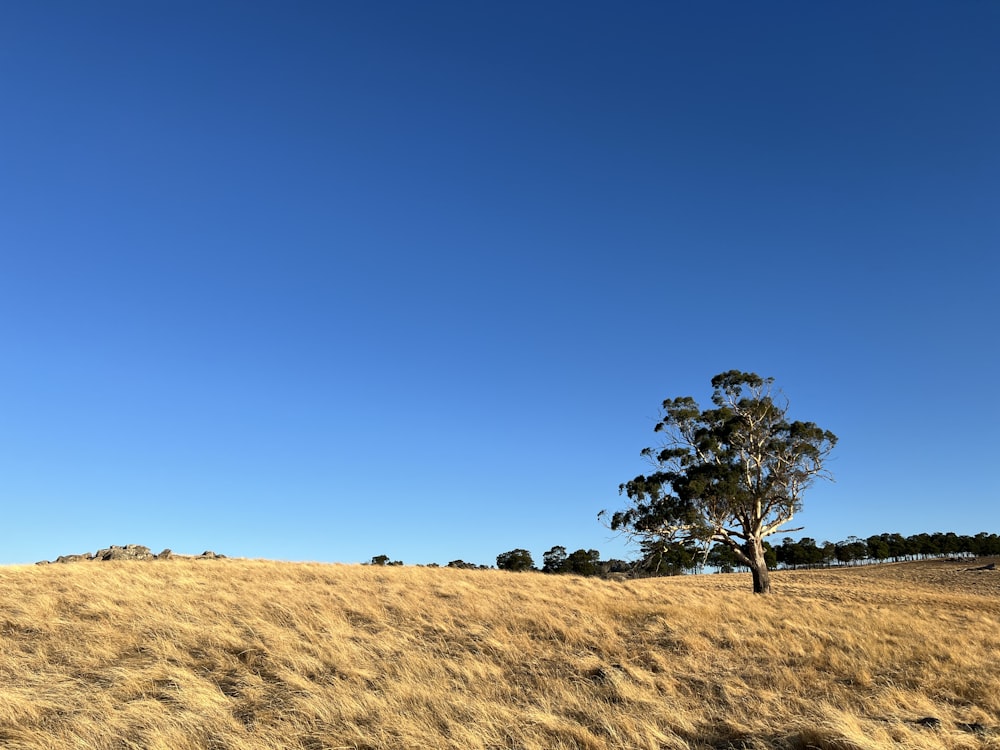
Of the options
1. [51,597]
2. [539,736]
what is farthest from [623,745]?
[51,597]

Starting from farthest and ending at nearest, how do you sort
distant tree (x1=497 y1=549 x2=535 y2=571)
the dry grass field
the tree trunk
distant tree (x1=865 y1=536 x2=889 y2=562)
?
→ distant tree (x1=865 y1=536 x2=889 y2=562) → distant tree (x1=497 y1=549 x2=535 y2=571) → the tree trunk → the dry grass field

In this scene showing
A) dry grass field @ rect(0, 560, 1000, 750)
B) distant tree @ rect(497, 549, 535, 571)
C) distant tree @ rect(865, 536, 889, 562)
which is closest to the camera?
dry grass field @ rect(0, 560, 1000, 750)

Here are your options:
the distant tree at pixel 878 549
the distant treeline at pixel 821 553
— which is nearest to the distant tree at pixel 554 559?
the distant treeline at pixel 821 553

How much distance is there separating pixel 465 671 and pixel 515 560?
3158 inches

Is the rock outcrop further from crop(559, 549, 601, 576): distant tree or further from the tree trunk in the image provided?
crop(559, 549, 601, 576): distant tree

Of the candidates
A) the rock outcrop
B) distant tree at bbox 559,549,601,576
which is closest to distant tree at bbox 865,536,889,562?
distant tree at bbox 559,549,601,576

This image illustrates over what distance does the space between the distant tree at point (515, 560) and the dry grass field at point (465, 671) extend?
228ft

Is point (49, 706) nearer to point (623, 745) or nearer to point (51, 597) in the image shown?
point (623, 745)

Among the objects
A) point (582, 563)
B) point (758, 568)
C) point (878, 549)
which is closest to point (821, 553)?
point (878, 549)

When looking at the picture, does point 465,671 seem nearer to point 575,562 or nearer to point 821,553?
point 575,562

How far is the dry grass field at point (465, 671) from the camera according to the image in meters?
7.75

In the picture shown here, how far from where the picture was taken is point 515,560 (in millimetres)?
88250

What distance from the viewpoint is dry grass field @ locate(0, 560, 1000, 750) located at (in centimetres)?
775

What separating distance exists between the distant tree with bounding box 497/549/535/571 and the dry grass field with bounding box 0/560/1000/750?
228ft
